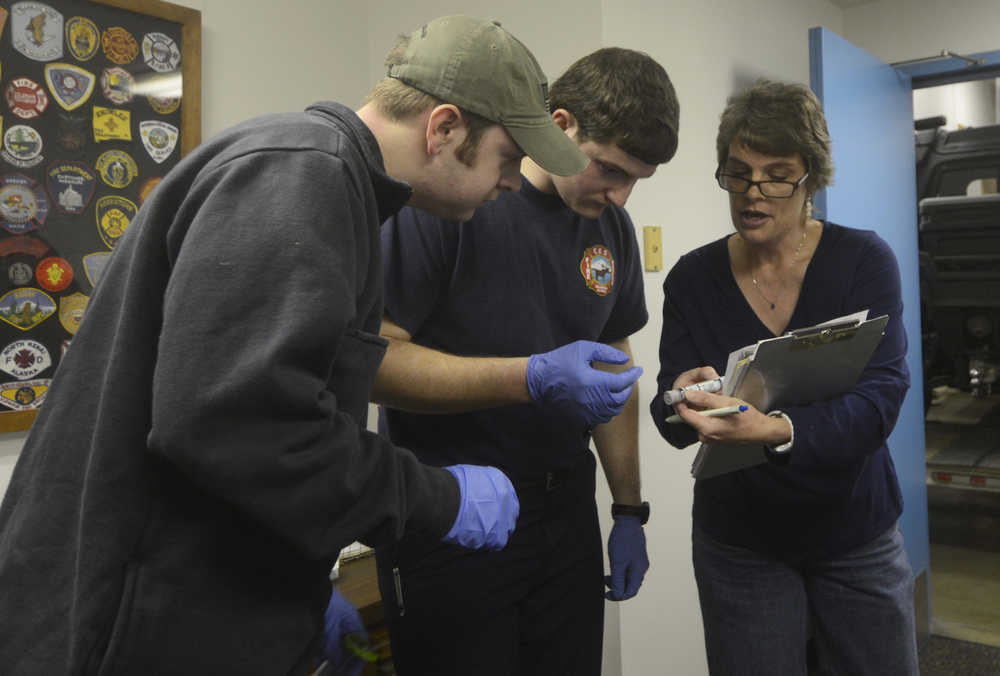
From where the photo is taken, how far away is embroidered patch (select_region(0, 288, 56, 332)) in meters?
1.73

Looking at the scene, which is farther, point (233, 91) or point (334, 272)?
point (233, 91)

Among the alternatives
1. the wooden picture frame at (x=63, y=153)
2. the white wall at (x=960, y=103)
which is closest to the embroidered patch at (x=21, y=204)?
the wooden picture frame at (x=63, y=153)

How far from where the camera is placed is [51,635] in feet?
2.51

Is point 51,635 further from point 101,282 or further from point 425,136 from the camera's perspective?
point 425,136

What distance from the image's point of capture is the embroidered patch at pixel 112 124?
1.87 m

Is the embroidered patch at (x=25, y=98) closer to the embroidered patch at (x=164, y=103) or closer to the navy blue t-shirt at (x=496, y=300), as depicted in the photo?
the embroidered patch at (x=164, y=103)

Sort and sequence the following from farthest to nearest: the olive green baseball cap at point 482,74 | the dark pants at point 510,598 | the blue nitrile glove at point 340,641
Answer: the dark pants at point 510,598, the blue nitrile glove at point 340,641, the olive green baseball cap at point 482,74

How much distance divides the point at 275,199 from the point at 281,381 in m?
0.17

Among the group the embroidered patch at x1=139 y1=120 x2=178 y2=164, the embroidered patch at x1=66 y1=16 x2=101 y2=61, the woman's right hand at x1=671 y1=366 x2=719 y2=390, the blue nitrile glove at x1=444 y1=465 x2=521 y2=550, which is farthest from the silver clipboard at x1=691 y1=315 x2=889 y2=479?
the embroidered patch at x1=66 y1=16 x2=101 y2=61

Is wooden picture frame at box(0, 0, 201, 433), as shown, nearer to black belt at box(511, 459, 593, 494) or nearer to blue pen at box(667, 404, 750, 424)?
black belt at box(511, 459, 593, 494)

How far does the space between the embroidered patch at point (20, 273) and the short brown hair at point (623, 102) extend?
1.23m

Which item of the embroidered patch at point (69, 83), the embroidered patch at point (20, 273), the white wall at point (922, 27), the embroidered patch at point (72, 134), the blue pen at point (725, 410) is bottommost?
the blue pen at point (725, 410)

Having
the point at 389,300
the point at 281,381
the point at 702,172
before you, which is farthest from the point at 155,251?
the point at 702,172

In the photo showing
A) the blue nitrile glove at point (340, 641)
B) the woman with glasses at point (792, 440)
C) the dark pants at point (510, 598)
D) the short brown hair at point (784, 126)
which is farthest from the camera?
the short brown hair at point (784, 126)
